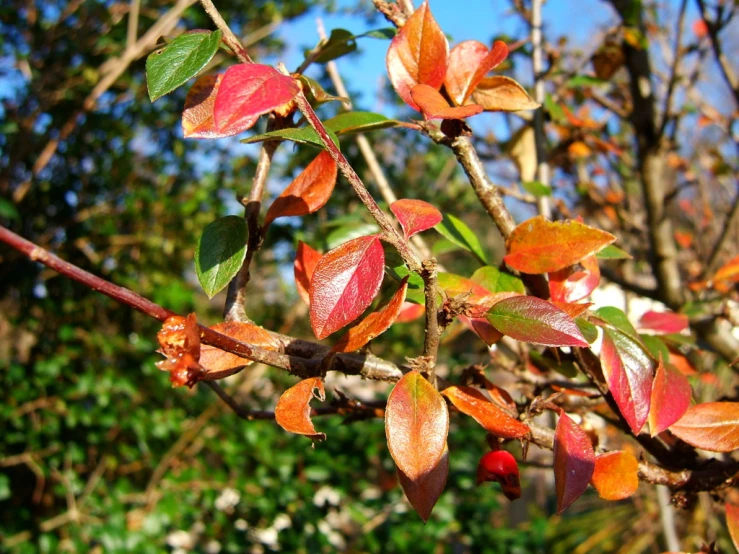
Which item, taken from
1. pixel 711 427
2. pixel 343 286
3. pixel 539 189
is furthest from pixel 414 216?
pixel 539 189

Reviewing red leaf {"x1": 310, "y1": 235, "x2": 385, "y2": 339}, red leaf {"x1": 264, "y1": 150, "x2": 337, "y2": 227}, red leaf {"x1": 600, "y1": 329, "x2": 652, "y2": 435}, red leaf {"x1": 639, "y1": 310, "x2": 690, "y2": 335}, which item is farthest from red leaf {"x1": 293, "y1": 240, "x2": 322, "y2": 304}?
red leaf {"x1": 639, "y1": 310, "x2": 690, "y2": 335}

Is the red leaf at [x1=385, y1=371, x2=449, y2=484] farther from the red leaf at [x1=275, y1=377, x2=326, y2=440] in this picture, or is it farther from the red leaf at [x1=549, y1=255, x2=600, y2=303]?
the red leaf at [x1=549, y1=255, x2=600, y2=303]

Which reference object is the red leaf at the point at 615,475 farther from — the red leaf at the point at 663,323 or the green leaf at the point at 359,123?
the green leaf at the point at 359,123

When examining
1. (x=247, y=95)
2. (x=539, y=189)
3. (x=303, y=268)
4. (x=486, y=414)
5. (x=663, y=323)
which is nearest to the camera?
(x=247, y=95)

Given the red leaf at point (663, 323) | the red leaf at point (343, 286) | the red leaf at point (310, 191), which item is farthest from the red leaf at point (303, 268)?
the red leaf at point (663, 323)

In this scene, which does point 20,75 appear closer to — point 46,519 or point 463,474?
point 46,519

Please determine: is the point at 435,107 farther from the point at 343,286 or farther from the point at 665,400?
the point at 665,400
